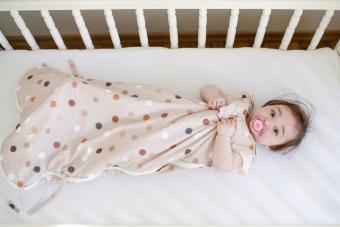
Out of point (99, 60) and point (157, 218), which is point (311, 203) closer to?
point (157, 218)

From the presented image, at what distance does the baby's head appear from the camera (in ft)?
3.98

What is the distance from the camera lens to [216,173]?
1.26 metres

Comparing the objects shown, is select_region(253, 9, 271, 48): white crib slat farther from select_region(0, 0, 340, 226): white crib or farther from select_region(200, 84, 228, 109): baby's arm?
select_region(200, 84, 228, 109): baby's arm

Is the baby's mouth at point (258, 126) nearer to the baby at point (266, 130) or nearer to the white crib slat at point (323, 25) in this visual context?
the baby at point (266, 130)

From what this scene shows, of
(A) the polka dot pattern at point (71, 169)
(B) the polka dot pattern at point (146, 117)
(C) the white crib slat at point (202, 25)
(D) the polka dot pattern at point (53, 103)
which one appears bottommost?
(A) the polka dot pattern at point (71, 169)

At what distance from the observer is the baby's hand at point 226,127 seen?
121cm

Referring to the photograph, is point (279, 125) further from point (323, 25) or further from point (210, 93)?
point (323, 25)

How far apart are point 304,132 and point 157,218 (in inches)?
19.8

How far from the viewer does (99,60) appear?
4.64 ft

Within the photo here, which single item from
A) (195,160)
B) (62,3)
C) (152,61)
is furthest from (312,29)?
(62,3)

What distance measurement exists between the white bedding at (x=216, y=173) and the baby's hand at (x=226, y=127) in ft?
0.44

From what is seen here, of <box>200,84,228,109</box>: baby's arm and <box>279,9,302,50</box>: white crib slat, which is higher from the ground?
<box>279,9,302,50</box>: white crib slat

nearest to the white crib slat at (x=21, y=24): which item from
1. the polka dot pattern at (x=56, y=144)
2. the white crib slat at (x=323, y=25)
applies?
the polka dot pattern at (x=56, y=144)

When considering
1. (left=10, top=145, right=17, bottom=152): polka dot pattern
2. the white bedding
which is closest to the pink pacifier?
the white bedding
